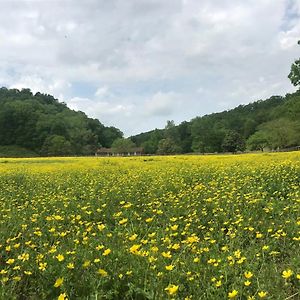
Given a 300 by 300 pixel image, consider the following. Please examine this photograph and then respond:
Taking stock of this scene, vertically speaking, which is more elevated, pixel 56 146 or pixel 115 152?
pixel 56 146

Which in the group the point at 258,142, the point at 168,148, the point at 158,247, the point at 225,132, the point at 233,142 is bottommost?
the point at 158,247

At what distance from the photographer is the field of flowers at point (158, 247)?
3.58 meters

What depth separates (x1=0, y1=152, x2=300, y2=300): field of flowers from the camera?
11.8ft

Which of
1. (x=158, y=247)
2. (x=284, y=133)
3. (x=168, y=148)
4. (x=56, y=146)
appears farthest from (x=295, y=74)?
(x=168, y=148)

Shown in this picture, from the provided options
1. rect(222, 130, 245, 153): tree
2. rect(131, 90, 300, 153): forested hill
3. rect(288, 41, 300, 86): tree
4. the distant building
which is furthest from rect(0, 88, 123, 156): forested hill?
rect(288, 41, 300, 86): tree

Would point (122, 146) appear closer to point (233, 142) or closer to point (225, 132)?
point (225, 132)

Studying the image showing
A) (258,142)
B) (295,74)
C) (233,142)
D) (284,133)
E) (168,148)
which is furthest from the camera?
(168,148)

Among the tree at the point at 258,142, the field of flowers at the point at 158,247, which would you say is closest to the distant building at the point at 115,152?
the tree at the point at 258,142

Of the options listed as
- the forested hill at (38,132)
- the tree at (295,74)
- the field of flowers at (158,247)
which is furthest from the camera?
the forested hill at (38,132)

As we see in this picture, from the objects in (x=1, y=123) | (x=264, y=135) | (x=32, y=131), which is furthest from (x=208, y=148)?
(x=1, y=123)

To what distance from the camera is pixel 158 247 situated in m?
4.54

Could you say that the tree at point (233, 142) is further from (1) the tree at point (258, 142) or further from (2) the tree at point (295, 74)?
(2) the tree at point (295, 74)

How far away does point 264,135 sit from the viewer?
239 feet

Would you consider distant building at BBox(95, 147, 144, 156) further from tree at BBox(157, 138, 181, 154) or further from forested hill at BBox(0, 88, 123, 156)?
tree at BBox(157, 138, 181, 154)
